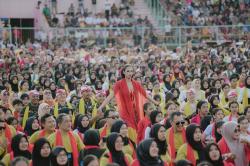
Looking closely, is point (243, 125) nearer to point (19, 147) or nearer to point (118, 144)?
point (118, 144)

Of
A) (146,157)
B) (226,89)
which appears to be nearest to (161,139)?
(146,157)

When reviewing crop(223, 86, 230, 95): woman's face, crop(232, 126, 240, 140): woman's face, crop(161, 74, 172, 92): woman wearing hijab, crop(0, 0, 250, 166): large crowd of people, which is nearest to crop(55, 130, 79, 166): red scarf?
crop(0, 0, 250, 166): large crowd of people

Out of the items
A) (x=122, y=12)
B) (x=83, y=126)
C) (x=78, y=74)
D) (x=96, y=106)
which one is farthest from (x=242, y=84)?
(x=122, y=12)

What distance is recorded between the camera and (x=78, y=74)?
19406 millimetres

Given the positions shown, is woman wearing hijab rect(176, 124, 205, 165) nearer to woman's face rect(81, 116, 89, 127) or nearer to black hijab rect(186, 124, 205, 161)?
black hijab rect(186, 124, 205, 161)

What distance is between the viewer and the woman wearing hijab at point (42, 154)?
8.02 metres

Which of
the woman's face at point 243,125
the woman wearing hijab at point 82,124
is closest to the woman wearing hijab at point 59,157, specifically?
the woman wearing hijab at point 82,124

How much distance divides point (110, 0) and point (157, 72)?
1537cm

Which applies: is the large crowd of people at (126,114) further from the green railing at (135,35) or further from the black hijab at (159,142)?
the green railing at (135,35)

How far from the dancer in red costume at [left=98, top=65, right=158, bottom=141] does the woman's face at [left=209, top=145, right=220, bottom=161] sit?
3.34 m

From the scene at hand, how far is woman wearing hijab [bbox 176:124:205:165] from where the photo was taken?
8.41 metres

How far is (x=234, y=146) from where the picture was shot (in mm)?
8688

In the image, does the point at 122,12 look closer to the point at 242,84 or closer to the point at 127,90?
the point at 242,84

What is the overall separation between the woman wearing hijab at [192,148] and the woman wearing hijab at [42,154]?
155cm
